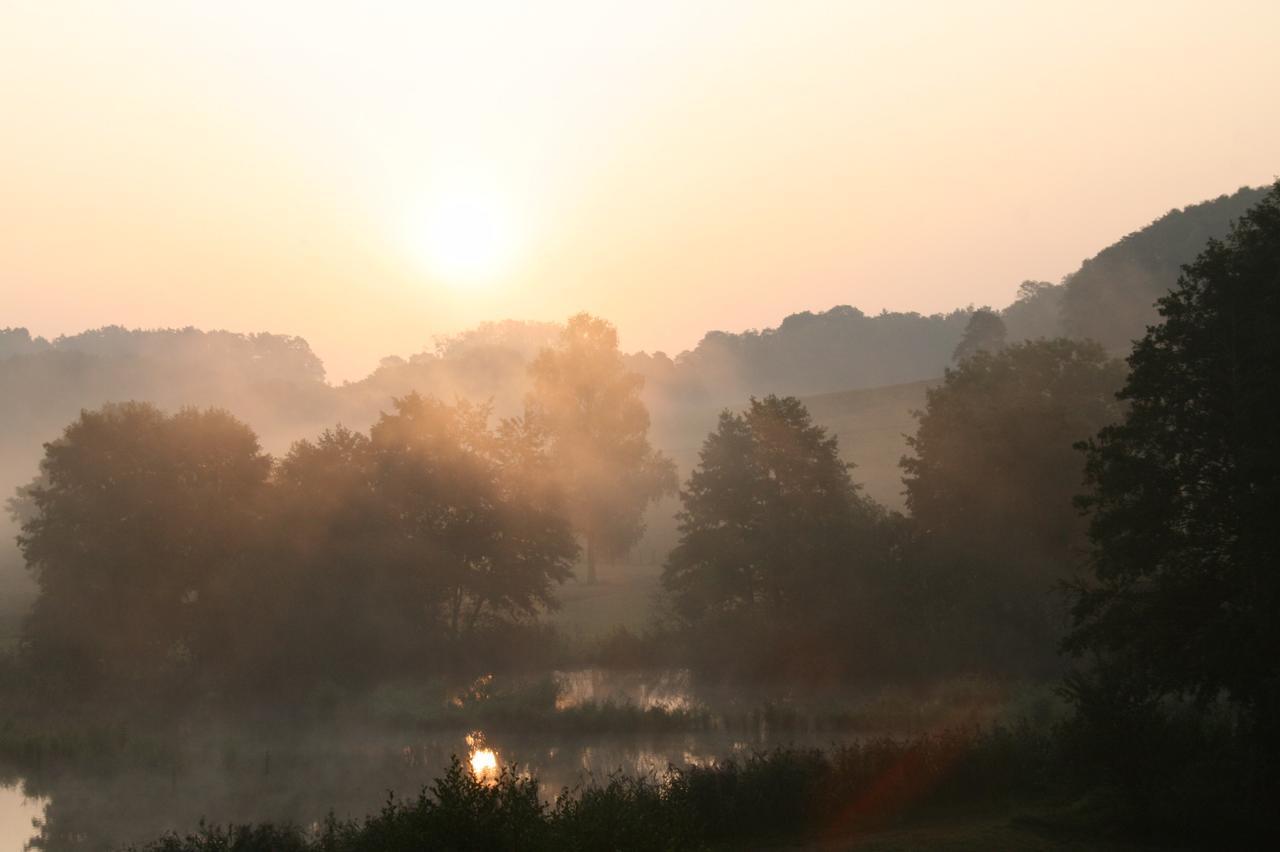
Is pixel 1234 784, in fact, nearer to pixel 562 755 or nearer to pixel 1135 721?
pixel 1135 721

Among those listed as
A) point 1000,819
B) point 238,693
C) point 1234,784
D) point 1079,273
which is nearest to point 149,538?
point 238,693

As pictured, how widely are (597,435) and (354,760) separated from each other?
136ft

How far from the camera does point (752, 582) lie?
156 feet

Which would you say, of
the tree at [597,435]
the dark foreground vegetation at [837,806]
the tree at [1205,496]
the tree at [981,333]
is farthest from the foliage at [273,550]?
the tree at [981,333]

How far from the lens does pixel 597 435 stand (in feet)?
244

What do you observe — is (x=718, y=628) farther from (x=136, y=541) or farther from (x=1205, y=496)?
(x=1205, y=496)

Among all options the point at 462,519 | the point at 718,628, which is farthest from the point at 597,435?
the point at 718,628

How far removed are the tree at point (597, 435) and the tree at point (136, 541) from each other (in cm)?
2408

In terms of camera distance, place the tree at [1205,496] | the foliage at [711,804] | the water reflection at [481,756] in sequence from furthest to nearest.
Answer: the water reflection at [481,756], the tree at [1205,496], the foliage at [711,804]

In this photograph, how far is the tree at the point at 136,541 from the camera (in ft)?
152

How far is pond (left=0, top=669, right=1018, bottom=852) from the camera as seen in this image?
95.3ft

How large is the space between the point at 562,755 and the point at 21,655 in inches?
1039

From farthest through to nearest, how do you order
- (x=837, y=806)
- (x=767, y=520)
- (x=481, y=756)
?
(x=767, y=520), (x=481, y=756), (x=837, y=806)

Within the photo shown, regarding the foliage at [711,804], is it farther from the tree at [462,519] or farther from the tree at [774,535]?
the tree at [462,519]
